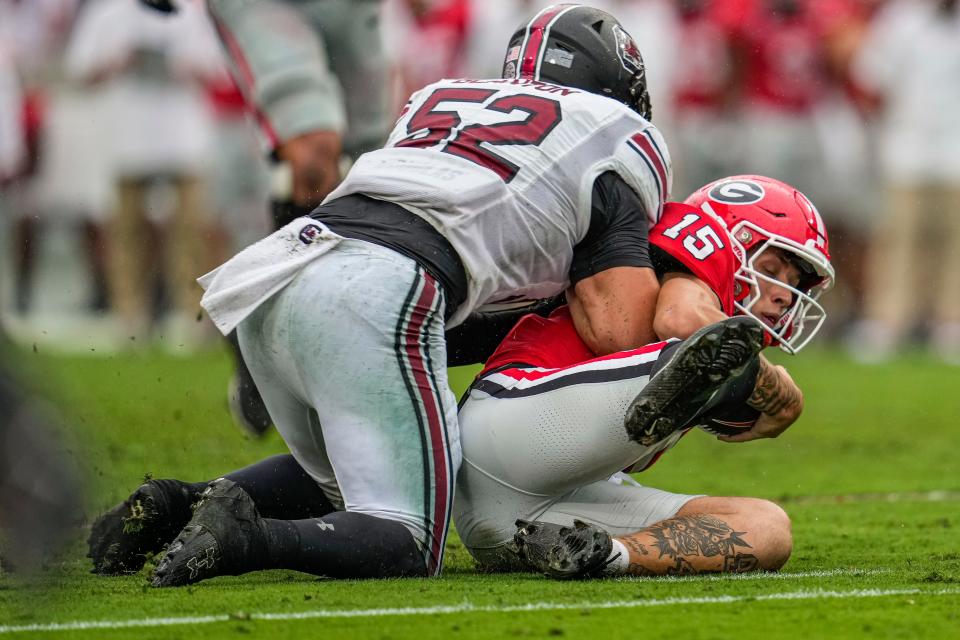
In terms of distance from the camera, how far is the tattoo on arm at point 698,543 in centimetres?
381

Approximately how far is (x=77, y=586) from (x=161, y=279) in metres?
10.3

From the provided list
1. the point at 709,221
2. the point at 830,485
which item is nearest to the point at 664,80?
the point at 830,485

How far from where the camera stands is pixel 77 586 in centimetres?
366

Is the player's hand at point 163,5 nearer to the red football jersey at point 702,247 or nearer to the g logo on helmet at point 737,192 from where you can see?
the g logo on helmet at point 737,192

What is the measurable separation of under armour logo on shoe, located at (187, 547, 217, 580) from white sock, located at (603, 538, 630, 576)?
0.87 meters

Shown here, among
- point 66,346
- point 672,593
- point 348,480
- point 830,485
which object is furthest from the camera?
point 66,346

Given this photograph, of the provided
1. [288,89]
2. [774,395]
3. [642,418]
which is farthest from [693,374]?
[288,89]

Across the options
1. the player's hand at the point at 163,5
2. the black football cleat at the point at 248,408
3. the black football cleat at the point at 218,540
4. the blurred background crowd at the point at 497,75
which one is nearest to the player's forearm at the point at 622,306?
the black football cleat at the point at 218,540

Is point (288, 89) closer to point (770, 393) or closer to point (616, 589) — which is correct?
point (770, 393)

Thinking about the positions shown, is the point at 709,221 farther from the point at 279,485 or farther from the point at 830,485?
the point at 830,485

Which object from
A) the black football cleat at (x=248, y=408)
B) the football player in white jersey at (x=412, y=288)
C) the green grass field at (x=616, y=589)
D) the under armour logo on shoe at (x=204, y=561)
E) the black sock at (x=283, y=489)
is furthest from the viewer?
the black football cleat at (x=248, y=408)

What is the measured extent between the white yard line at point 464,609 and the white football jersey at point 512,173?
88cm

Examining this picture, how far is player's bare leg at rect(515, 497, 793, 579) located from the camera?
366 cm

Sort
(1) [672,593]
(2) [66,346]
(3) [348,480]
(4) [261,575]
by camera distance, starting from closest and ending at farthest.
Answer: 1. (1) [672,593]
2. (3) [348,480]
3. (4) [261,575]
4. (2) [66,346]
